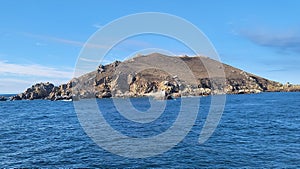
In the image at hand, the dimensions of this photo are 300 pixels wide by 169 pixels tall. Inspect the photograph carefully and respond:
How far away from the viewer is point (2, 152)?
41.5 m

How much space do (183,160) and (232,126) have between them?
3009 cm

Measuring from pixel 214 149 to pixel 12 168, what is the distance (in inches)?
1066

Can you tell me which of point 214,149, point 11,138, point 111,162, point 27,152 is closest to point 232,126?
point 214,149

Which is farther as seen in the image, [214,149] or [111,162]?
[214,149]

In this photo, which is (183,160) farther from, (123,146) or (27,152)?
(27,152)

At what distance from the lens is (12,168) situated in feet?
109

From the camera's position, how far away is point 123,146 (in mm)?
43344

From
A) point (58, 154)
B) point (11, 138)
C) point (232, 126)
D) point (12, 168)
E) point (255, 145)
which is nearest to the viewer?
point (12, 168)

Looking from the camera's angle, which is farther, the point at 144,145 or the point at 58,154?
the point at 144,145

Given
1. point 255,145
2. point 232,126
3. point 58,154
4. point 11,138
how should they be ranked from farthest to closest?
point 232,126
point 11,138
point 255,145
point 58,154

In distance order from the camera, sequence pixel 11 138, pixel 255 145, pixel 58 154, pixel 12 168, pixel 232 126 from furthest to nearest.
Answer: pixel 232 126 < pixel 11 138 < pixel 255 145 < pixel 58 154 < pixel 12 168

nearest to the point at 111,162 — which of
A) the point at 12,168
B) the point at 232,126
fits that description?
the point at 12,168

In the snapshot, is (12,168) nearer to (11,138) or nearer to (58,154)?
(58,154)

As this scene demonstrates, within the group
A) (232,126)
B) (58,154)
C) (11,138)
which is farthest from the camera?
(232,126)
